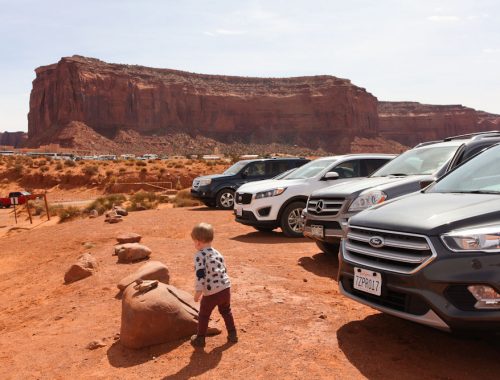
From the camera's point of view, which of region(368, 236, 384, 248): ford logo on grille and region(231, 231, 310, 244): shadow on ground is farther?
region(231, 231, 310, 244): shadow on ground

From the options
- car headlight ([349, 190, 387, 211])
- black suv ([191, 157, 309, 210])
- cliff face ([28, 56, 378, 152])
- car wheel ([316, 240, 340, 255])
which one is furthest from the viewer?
cliff face ([28, 56, 378, 152])

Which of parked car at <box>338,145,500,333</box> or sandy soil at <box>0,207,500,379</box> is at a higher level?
parked car at <box>338,145,500,333</box>

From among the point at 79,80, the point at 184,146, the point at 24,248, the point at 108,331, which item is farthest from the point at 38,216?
the point at 79,80

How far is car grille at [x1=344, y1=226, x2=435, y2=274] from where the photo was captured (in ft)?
11.8

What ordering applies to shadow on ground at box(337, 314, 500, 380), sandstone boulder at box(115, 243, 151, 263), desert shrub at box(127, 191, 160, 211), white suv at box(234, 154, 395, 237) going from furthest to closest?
desert shrub at box(127, 191, 160, 211)
white suv at box(234, 154, 395, 237)
sandstone boulder at box(115, 243, 151, 263)
shadow on ground at box(337, 314, 500, 380)

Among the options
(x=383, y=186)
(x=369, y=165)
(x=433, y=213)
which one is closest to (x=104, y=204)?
(x=369, y=165)

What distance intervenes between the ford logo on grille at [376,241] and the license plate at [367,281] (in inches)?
8.8

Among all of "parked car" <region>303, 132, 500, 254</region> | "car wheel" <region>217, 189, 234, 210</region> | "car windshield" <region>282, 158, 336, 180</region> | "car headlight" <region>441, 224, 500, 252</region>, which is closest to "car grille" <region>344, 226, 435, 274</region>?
"car headlight" <region>441, 224, 500, 252</region>

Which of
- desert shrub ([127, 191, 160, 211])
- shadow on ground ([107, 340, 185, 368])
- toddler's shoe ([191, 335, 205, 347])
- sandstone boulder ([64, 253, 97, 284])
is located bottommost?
desert shrub ([127, 191, 160, 211])

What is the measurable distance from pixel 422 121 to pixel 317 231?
149516 mm

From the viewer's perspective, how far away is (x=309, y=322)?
4.89 m

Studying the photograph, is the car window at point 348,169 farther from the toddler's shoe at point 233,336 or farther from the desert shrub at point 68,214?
the desert shrub at point 68,214

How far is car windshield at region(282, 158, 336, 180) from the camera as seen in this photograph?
417 inches

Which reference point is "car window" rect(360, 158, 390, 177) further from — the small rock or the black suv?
the small rock
